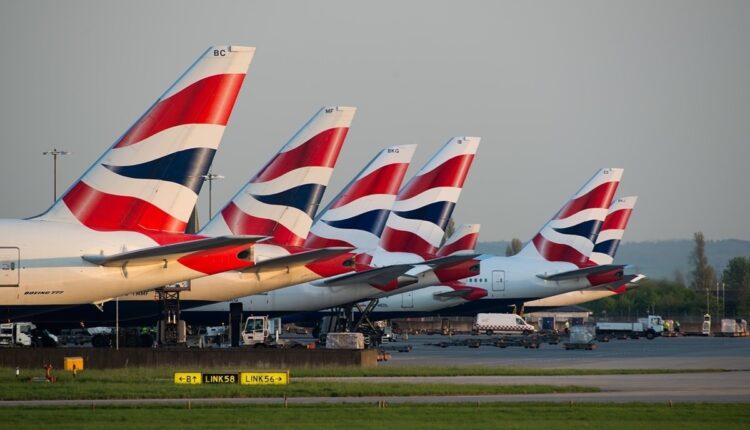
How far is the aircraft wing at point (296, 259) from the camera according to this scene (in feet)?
189

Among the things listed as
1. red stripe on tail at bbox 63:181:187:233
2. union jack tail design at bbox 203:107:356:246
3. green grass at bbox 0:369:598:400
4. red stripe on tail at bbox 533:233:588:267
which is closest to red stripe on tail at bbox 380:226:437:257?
union jack tail design at bbox 203:107:356:246

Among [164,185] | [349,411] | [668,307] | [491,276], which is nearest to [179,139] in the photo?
[164,185]

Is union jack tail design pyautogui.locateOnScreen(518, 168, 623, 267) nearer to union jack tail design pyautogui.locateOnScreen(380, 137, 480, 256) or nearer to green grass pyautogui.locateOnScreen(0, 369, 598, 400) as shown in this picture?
union jack tail design pyautogui.locateOnScreen(380, 137, 480, 256)

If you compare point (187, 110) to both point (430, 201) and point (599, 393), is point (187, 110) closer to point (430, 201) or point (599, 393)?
point (599, 393)

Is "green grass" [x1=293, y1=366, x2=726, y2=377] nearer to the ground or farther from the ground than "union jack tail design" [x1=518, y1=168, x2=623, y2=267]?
nearer to the ground

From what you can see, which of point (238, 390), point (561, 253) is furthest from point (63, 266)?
point (561, 253)

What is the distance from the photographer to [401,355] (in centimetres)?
7338

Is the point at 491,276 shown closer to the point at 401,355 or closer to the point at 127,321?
the point at 401,355

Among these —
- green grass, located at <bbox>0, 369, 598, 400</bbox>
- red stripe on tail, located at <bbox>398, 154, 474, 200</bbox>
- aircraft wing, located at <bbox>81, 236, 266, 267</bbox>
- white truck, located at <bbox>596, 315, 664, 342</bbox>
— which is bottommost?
green grass, located at <bbox>0, 369, 598, 400</bbox>

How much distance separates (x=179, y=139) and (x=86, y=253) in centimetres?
542

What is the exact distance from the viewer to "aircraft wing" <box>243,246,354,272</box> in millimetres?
57688

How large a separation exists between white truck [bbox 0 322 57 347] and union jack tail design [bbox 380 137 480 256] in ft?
74.4

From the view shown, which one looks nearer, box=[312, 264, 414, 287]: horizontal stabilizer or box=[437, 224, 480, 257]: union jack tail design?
box=[312, 264, 414, 287]: horizontal stabilizer

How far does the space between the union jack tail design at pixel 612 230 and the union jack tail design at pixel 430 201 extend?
43901 mm
